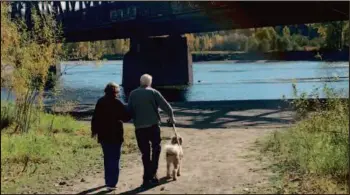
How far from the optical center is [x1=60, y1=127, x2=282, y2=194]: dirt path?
8.55 meters

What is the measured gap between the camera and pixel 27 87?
1364 cm

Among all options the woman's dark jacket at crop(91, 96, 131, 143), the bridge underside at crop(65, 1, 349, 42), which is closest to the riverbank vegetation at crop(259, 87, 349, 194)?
the woman's dark jacket at crop(91, 96, 131, 143)

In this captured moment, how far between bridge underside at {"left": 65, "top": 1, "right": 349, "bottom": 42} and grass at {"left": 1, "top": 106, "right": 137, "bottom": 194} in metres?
19.6

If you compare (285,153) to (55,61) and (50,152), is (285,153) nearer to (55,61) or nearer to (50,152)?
(50,152)

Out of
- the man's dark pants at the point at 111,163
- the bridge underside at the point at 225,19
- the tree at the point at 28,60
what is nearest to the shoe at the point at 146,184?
the man's dark pants at the point at 111,163

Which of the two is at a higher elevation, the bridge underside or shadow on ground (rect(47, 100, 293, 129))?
the bridge underside

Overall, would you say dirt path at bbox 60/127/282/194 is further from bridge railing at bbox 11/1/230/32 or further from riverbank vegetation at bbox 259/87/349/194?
bridge railing at bbox 11/1/230/32

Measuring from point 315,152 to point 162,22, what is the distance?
44350 millimetres

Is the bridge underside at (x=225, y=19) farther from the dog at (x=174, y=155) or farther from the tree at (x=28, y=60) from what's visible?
the dog at (x=174, y=155)

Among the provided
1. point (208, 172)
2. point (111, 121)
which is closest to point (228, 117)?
point (208, 172)

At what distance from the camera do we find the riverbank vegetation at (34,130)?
31.6ft

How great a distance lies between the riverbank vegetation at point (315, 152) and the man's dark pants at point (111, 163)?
2.69 m

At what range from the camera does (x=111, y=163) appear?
8711mm

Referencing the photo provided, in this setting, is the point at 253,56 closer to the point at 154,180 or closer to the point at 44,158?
the point at 44,158
